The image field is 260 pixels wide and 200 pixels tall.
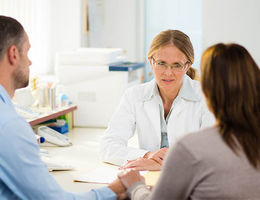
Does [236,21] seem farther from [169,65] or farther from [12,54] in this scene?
[12,54]

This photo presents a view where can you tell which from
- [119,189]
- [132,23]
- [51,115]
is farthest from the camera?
[132,23]

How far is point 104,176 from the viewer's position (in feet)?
6.26

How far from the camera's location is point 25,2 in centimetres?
387

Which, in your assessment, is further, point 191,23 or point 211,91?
point 191,23

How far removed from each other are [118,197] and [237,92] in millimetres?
675

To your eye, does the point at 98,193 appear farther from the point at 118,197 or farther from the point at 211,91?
the point at 211,91

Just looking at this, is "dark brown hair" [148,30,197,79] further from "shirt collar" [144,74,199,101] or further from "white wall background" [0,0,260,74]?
"white wall background" [0,0,260,74]

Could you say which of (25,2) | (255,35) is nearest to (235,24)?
(255,35)

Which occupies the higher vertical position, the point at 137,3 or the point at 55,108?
the point at 137,3

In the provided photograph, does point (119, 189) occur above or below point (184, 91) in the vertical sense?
below

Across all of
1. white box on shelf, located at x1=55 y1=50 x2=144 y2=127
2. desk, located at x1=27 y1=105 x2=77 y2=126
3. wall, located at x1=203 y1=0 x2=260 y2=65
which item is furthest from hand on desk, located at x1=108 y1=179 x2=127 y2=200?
wall, located at x1=203 y1=0 x2=260 y2=65

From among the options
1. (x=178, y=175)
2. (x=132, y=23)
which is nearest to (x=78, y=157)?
(x=178, y=175)

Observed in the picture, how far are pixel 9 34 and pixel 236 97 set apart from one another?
2.46ft

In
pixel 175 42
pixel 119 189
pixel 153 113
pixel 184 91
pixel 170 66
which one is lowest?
pixel 119 189
